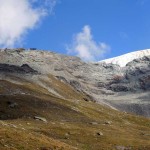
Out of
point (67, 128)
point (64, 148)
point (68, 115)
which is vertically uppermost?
point (68, 115)

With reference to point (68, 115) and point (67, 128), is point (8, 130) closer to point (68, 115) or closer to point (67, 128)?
point (67, 128)

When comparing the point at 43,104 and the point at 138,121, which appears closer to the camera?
the point at 43,104

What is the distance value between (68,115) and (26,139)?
5266 cm

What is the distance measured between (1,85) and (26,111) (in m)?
61.5

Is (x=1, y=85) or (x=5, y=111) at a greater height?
(x=1, y=85)

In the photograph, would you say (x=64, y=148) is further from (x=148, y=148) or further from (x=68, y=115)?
(x=68, y=115)

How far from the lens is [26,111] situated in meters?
94.1

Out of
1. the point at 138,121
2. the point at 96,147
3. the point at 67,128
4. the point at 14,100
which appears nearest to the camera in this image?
the point at 96,147

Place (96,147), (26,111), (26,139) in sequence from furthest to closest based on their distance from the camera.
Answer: (26,111) < (96,147) < (26,139)

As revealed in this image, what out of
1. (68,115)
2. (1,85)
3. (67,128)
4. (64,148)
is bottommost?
(64,148)

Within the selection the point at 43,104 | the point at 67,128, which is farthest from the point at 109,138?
the point at 43,104

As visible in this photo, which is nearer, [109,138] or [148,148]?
[148,148]

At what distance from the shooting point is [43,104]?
106m

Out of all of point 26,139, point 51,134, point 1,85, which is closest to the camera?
point 26,139
